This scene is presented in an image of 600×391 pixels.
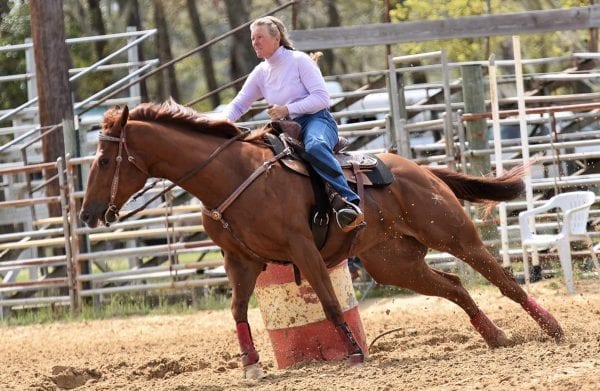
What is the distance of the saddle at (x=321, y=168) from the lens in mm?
8242

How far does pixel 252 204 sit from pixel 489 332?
2114mm

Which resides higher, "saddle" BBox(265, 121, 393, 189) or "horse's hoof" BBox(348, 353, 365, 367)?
"saddle" BBox(265, 121, 393, 189)

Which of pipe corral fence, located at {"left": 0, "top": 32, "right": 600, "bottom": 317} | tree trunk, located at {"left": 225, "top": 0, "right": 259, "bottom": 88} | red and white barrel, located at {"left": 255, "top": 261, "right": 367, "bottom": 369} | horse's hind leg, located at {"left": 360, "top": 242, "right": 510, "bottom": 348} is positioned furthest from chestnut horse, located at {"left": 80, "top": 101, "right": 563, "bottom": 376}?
tree trunk, located at {"left": 225, "top": 0, "right": 259, "bottom": 88}

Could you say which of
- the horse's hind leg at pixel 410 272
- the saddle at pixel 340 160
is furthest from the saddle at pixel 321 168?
the horse's hind leg at pixel 410 272

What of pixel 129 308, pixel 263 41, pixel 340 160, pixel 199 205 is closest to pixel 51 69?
pixel 199 205

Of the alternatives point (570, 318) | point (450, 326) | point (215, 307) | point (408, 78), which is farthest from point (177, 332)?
point (408, 78)

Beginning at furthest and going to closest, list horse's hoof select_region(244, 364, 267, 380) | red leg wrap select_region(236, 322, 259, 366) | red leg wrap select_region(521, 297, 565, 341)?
red leg wrap select_region(521, 297, 565, 341), red leg wrap select_region(236, 322, 259, 366), horse's hoof select_region(244, 364, 267, 380)

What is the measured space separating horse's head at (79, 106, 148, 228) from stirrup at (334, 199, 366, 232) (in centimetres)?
138

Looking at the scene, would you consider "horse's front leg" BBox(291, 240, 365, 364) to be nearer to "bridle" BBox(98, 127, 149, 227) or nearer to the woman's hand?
the woman's hand

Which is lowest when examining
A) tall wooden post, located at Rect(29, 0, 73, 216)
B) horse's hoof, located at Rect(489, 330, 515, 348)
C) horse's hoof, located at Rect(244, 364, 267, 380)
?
horse's hoof, located at Rect(489, 330, 515, 348)

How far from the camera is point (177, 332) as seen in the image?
12.3m

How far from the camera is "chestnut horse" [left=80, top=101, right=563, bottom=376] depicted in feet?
26.1

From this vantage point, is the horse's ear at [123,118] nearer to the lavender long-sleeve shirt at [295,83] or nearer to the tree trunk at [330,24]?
the lavender long-sleeve shirt at [295,83]

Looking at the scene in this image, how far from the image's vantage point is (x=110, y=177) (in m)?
7.91
